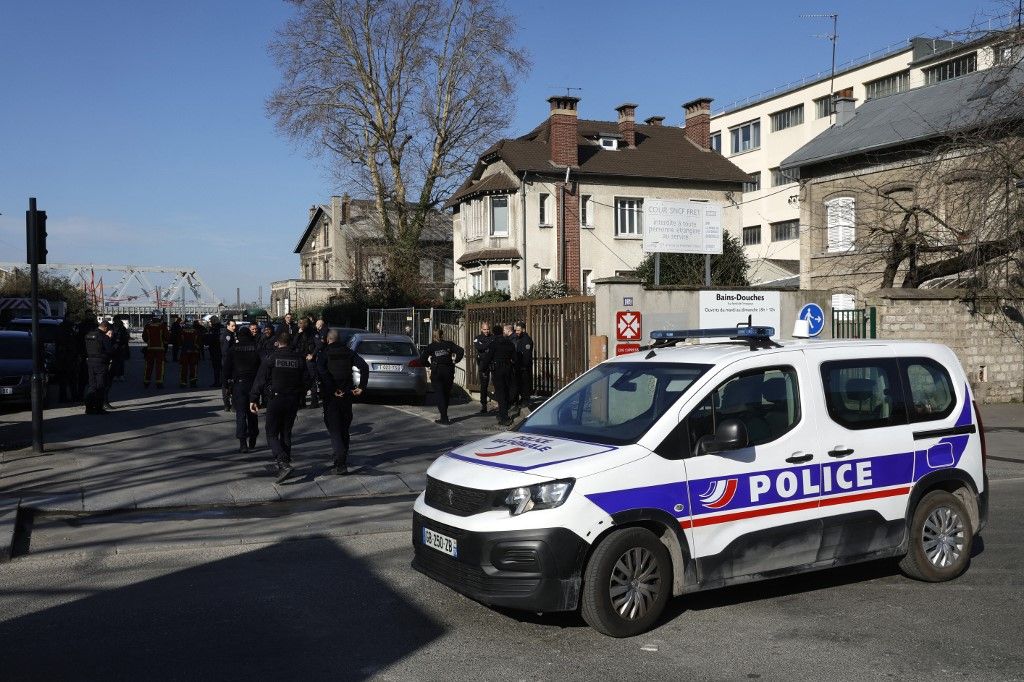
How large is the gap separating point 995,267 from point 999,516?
43.5ft

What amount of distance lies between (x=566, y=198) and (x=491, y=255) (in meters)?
3.91

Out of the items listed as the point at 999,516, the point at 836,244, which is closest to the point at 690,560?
the point at 999,516

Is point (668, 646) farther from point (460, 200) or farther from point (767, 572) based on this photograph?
point (460, 200)

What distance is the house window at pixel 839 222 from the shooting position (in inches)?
1156

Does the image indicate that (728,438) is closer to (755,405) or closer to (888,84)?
(755,405)

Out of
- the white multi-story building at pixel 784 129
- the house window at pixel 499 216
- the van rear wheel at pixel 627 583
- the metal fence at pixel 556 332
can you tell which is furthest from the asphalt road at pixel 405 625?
the white multi-story building at pixel 784 129

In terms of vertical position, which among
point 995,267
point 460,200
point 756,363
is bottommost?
point 756,363

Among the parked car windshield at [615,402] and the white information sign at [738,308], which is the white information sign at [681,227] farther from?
the parked car windshield at [615,402]

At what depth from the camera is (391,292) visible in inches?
1555

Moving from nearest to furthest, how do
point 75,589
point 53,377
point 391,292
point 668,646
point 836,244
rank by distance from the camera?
point 668,646 → point 75,589 → point 53,377 → point 836,244 → point 391,292

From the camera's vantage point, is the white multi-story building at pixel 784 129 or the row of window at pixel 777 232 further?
the row of window at pixel 777 232

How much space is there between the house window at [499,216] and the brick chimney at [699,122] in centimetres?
1114

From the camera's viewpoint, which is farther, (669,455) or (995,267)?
(995,267)

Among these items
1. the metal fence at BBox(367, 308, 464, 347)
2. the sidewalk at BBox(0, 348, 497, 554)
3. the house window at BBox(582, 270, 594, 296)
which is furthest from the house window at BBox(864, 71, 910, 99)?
the sidewalk at BBox(0, 348, 497, 554)
